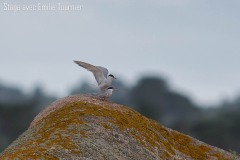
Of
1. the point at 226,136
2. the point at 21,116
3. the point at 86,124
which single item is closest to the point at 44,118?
the point at 86,124

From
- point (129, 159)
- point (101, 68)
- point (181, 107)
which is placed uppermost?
point (101, 68)

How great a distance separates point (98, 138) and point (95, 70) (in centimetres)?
541

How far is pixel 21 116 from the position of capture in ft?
303

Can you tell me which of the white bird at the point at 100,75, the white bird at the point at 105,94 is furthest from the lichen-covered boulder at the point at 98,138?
the white bird at the point at 100,75

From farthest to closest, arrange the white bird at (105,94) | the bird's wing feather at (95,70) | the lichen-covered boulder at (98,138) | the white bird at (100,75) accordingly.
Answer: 1. the bird's wing feather at (95,70)
2. the white bird at (100,75)
3. the white bird at (105,94)
4. the lichen-covered boulder at (98,138)

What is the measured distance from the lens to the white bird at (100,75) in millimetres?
22859

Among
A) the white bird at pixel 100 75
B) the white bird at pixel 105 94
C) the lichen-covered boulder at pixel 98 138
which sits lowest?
the lichen-covered boulder at pixel 98 138

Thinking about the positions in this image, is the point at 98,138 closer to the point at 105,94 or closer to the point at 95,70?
the point at 105,94

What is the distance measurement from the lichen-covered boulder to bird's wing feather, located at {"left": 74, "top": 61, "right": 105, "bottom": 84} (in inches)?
72.2

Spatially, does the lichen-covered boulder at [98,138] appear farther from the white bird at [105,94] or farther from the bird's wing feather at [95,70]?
the bird's wing feather at [95,70]

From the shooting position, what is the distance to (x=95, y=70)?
76.3 feet

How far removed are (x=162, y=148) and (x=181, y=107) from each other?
407 ft

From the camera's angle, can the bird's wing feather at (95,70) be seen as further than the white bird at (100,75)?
Yes

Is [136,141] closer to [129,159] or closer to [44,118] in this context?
[129,159]
